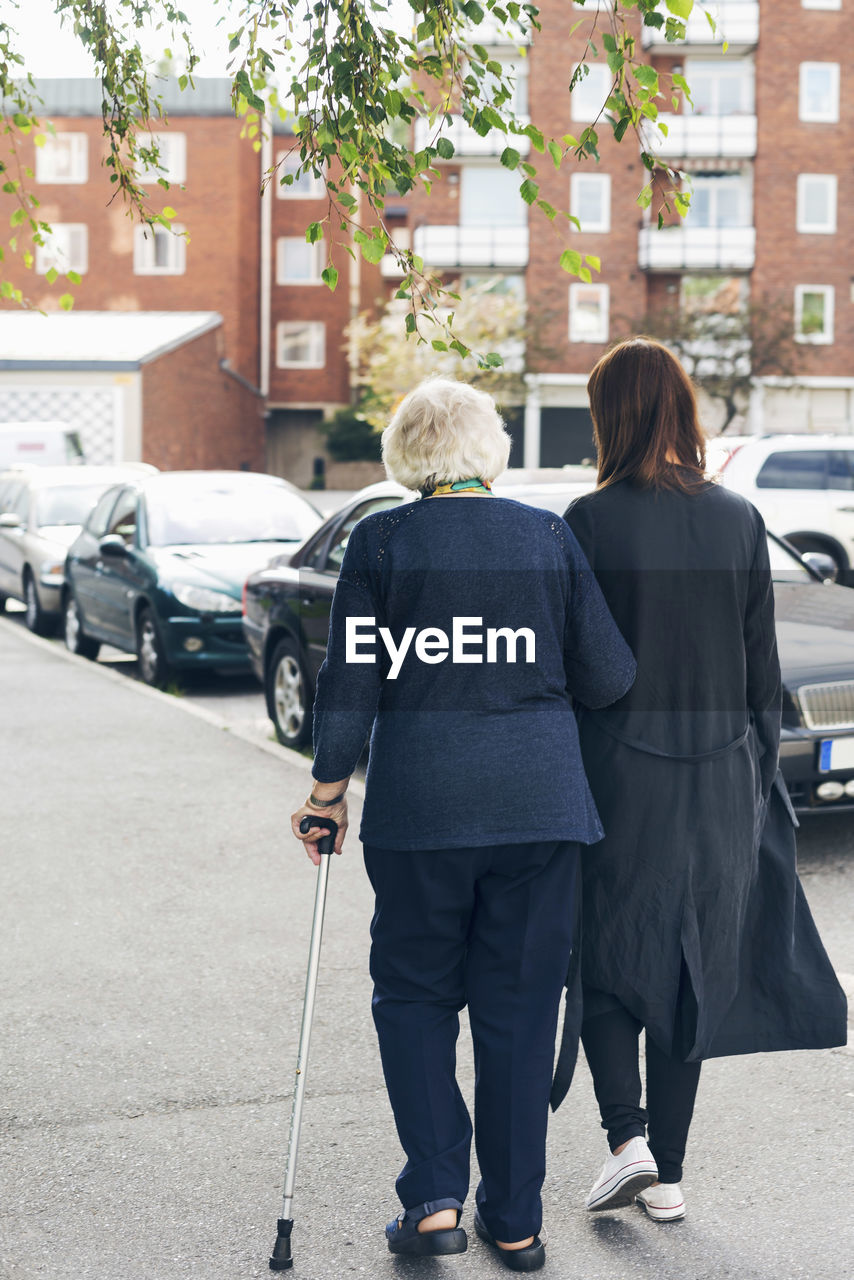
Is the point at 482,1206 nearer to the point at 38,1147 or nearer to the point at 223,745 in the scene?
the point at 38,1147

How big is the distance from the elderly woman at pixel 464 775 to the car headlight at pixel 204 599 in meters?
8.13

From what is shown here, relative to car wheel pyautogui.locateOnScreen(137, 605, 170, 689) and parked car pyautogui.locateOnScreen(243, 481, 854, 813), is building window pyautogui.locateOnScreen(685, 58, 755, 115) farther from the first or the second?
parked car pyautogui.locateOnScreen(243, 481, 854, 813)

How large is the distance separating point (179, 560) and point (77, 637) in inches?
106

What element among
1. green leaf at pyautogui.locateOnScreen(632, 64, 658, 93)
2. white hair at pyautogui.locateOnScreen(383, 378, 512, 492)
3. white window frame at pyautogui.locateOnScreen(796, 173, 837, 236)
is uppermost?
white window frame at pyautogui.locateOnScreen(796, 173, 837, 236)

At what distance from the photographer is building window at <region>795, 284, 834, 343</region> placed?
45906mm

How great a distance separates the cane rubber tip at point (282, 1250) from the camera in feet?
10.1

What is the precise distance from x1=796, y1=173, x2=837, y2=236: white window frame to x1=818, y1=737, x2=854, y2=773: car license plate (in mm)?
42996

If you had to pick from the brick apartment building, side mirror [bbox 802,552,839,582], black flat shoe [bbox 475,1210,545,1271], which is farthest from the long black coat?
the brick apartment building

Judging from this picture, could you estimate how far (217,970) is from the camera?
16.5 feet

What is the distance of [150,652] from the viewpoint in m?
11.8

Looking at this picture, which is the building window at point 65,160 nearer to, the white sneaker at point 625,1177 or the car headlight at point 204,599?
the car headlight at point 204,599

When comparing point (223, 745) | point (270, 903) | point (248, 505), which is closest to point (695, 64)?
point (248, 505)

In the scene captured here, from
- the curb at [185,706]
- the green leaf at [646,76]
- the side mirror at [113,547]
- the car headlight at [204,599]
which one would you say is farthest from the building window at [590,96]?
the green leaf at [646,76]

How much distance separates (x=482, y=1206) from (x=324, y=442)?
50.2 m
